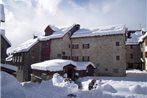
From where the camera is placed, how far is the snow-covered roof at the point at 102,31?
3469cm

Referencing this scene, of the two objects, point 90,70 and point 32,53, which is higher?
point 32,53

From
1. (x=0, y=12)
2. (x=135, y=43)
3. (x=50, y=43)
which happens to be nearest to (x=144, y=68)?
(x=135, y=43)

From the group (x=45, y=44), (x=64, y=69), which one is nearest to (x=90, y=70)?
(x=64, y=69)

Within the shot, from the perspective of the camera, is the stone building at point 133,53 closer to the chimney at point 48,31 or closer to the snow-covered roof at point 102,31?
the snow-covered roof at point 102,31

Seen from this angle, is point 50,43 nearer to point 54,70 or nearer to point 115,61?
point 54,70

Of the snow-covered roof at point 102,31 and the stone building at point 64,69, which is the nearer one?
the stone building at point 64,69

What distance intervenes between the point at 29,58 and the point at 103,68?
14.5m

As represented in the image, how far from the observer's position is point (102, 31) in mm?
36781

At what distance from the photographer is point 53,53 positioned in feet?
131

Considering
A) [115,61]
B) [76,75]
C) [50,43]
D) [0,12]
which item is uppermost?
[0,12]

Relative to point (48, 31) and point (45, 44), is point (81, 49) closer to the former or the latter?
point (45, 44)

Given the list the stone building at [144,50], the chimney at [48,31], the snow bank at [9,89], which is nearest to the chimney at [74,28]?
the chimney at [48,31]

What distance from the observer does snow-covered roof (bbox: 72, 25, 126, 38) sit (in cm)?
3469

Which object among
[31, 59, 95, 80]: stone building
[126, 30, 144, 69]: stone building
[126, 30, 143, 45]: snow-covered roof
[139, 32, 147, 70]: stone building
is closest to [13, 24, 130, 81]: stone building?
[31, 59, 95, 80]: stone building
